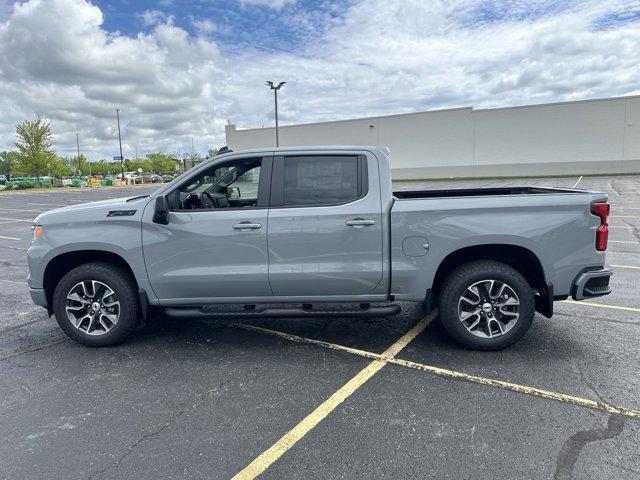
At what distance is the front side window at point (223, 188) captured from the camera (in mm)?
4340

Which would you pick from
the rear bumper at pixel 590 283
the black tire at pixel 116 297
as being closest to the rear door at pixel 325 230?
the black tire at pixel 116 297

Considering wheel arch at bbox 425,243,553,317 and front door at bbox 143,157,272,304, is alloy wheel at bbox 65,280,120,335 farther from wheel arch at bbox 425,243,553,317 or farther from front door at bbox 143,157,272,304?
wheel arch at bbox 425,243,553,317

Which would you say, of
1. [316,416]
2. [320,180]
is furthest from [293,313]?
[320,180]

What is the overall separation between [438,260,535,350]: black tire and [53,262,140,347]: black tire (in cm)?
296

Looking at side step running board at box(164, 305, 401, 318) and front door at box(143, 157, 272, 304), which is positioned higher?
front door at box(143, 157, 272, 304)

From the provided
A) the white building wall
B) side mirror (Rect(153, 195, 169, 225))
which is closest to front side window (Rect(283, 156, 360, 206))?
side mirror (Rect(153, 195, 169, 225))

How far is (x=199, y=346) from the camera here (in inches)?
178

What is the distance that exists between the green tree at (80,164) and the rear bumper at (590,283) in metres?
91.6

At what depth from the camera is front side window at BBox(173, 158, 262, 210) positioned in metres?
4.34

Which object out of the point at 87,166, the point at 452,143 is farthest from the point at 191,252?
the point at 87,166

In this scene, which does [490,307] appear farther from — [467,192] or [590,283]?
[467,192]

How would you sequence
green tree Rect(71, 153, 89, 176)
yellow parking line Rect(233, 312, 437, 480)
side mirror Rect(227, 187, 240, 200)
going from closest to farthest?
yellow parking line Rect(233, 312, 437, 480) → side mirror Rect(227, 187, 240, 200) → green tree Rect(71, 153, 89, 176)

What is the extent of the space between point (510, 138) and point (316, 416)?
45.4 meters

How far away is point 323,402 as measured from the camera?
133 inches
